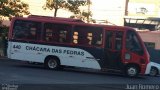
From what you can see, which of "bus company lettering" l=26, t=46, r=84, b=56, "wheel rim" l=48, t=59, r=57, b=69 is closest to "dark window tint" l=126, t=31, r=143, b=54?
"bus company lettering" l=26, t=46, r=84, b=56

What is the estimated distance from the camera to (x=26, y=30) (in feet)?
76.5

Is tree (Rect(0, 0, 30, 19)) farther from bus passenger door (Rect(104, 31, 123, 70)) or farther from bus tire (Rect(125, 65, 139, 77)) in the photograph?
bus tire (Rect(125, 65, 139, 77))

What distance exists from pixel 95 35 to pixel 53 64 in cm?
255

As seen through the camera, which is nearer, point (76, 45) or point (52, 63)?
point (76, 45)

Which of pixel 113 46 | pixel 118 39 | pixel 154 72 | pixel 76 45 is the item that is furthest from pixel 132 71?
pixel 154 72

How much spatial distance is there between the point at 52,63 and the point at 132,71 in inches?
156

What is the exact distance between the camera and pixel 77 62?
22984 mm

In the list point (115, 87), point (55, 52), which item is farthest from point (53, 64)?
point (115, 87)

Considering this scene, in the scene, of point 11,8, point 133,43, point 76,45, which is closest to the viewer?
point 133,43

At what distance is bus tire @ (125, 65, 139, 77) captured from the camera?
22734mm

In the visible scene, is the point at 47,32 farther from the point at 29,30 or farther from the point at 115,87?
the point at 115,87

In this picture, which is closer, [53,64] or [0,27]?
[53,64]

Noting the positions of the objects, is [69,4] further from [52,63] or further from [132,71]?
[132,71]

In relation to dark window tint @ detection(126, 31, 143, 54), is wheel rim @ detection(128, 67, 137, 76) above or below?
below
